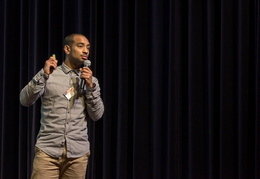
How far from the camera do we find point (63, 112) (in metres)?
1.82

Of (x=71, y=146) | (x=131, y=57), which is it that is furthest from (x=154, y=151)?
(x=71, y=146)

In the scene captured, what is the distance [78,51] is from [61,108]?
34cm

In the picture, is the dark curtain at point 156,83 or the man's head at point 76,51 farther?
the dark curtain at point 156,83

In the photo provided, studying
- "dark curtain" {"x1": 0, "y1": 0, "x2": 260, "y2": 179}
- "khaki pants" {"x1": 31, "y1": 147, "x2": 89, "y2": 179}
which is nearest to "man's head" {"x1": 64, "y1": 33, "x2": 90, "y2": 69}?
"khaki pants" {"x1": 31, "y1": 147, "x2": 89, "y2": 179}

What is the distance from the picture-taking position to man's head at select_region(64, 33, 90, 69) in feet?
6.32

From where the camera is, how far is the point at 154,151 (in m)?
2.94

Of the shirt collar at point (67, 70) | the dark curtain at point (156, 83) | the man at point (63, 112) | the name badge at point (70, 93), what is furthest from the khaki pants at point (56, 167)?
the dark curtain at point (156, 83)

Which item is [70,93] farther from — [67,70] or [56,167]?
[56,167]

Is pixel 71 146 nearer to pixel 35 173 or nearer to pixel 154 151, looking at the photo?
pixel 35 173

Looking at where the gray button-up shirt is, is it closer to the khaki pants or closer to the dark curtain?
the khaki pants

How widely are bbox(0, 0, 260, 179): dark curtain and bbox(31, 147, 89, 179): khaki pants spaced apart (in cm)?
108

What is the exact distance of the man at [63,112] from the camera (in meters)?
1.77

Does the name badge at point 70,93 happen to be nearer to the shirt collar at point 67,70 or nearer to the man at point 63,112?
the man at point 63,112

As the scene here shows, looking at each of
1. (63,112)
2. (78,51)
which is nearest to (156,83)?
(78,51)
